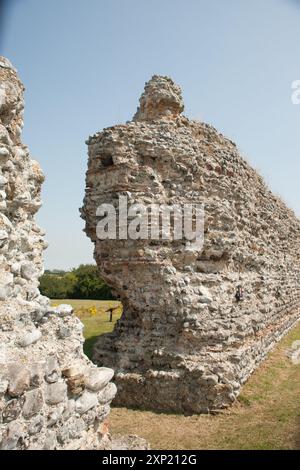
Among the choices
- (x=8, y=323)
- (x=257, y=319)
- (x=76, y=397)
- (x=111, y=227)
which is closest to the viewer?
(x=8, y=323)

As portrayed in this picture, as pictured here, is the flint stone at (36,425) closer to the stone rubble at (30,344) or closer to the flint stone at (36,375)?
the stone rubble at (30,344)

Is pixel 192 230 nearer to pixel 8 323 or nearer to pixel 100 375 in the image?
pixel 100 375

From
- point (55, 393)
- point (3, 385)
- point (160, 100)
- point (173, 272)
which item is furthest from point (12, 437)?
point (160, 100)

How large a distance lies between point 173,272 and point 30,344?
13.8ft

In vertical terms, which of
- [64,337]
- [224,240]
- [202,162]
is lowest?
[64,337]

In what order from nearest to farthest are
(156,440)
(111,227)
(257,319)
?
(156,440) < (111,227) < (257,319)

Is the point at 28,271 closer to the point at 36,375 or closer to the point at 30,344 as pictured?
the point at 30,344

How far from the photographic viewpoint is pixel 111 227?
7.10 meters

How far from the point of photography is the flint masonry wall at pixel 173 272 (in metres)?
6.68

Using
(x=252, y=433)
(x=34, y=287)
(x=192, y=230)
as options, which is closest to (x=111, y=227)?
(x=192, y=230)

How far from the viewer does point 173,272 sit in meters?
7.00

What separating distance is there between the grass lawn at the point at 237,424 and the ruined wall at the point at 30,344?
7.54 feet

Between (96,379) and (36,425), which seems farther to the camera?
(96,379)
